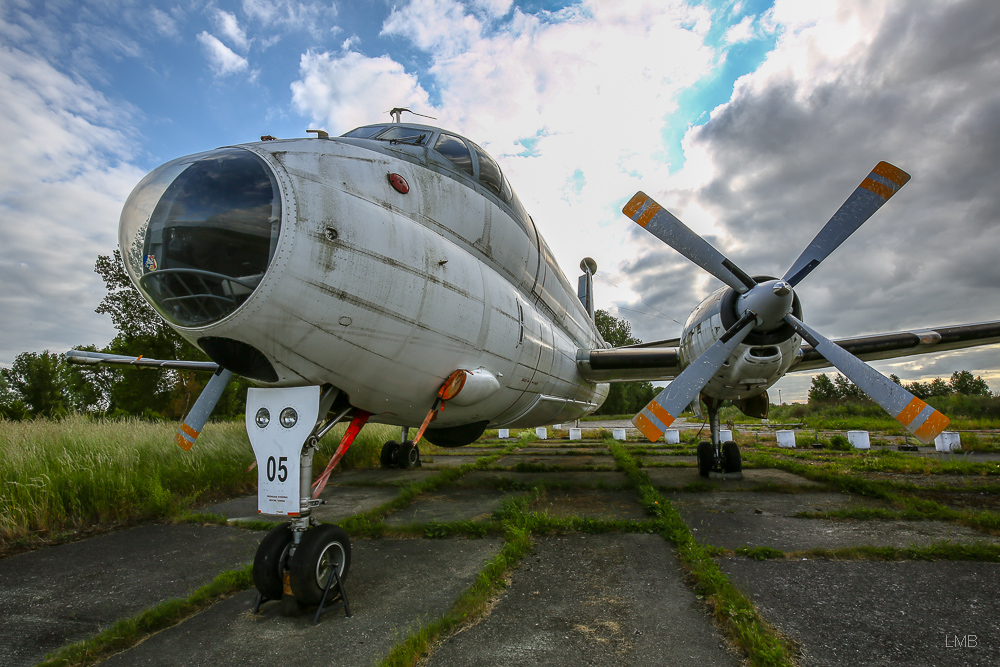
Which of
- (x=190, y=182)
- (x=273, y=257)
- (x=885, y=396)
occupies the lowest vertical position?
(x=885, y=396)

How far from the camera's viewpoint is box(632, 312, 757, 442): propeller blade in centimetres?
522

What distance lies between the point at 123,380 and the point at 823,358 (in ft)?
106

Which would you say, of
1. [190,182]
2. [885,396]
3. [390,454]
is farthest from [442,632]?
[390,454]

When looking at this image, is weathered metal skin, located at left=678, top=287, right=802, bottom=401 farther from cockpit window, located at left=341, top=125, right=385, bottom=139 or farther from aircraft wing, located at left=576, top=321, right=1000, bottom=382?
cockpit window, located at left=341, top=125, right=385, bottom=139

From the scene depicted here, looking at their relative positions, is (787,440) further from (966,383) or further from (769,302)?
(966,383)

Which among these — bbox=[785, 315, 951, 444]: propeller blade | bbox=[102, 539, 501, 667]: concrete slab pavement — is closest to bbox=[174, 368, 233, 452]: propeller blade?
bbox=[102, 539, 501, 667]: concrete slab pavement

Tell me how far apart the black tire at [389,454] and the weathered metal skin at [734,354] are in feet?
23.4

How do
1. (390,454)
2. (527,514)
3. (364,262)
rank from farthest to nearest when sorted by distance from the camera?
(390,454) < (527,514) < (364,262)

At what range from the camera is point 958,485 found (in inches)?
300

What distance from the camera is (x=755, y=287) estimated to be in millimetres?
6344

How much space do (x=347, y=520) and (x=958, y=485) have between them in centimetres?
975

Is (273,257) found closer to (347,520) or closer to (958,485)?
(347,520)

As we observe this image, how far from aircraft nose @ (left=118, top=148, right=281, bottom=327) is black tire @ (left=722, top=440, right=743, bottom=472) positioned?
891 cm

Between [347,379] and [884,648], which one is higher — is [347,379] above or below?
above
